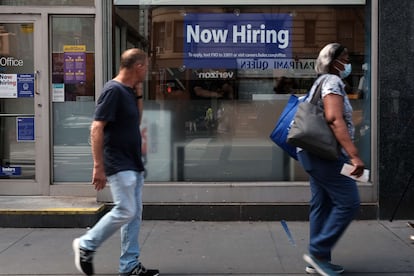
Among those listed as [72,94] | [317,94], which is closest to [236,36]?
[72,94]

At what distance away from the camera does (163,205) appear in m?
6.88

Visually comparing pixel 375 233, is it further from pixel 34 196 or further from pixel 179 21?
pixel 34 196

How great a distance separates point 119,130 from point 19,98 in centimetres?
351

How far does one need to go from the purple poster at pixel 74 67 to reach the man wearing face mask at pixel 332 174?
368cm

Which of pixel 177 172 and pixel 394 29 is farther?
pixel 177 172

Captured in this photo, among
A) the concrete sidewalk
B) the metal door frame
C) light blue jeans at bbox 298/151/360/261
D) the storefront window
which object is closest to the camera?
light blue jeans at bbox 298/151/360/261

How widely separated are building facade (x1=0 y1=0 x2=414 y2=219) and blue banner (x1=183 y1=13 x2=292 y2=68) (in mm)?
12

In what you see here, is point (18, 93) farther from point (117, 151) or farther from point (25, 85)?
point (117, 151)

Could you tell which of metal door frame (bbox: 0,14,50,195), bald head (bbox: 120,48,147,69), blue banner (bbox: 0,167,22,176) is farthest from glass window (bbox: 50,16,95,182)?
bald head (bbox: 120,48,147,69)

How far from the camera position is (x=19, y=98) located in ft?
24.7

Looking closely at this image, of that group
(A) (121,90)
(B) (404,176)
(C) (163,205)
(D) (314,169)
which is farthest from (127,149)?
(B) (404,176)

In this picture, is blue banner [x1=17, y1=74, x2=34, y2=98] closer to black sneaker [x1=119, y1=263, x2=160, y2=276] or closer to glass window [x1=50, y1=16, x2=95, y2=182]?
glass window [x1=50, y1=16, x2=95, y2=182]

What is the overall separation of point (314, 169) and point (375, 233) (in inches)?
81.3

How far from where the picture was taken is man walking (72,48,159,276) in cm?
444
